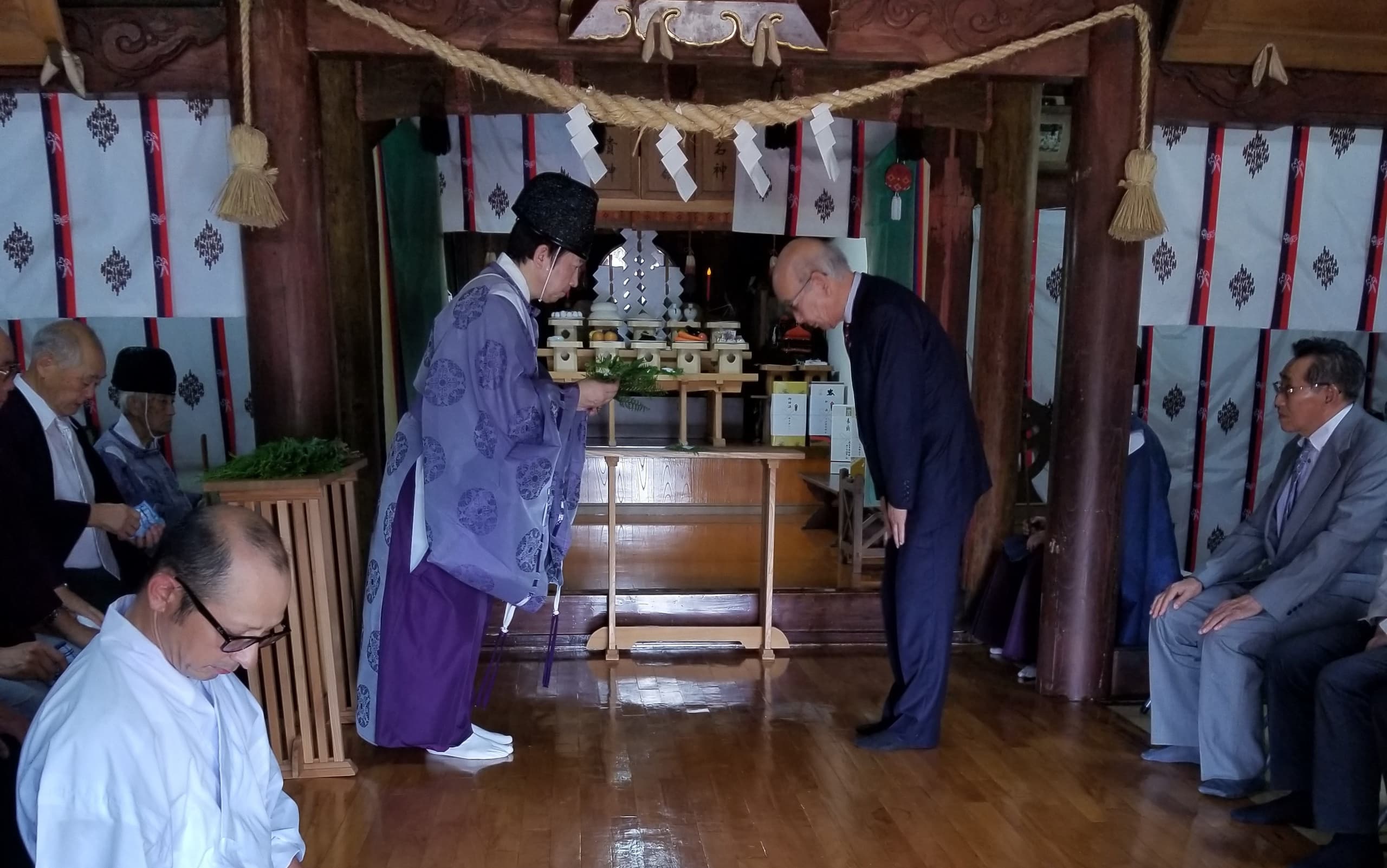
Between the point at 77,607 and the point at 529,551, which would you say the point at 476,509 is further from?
the point at 77,607

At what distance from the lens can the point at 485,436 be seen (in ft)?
8.39

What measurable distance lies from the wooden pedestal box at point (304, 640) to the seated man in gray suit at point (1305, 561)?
254 centimetres

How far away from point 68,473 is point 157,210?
952mm

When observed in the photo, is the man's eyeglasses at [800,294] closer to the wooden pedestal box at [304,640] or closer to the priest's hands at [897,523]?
the priest's hands at [897,523]

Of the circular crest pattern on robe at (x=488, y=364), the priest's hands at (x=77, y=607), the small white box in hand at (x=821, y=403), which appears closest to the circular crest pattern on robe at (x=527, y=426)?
the circular crest pattern on robe at (x=488, y=364)

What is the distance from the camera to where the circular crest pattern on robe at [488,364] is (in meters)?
2.56

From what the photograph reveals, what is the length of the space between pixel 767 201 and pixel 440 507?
7.48 ft

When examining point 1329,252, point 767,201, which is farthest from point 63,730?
point 1329,252

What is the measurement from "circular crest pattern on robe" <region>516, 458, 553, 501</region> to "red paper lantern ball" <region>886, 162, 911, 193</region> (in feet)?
9.19

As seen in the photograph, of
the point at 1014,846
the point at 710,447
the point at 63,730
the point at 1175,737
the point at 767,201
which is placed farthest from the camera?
the point at 767,201

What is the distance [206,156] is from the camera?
309cm

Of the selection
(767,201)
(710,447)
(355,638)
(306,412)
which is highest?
(767,201)

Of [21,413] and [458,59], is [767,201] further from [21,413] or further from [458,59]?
[21,413]

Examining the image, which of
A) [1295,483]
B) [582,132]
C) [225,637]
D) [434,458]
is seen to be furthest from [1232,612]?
[225,637]
